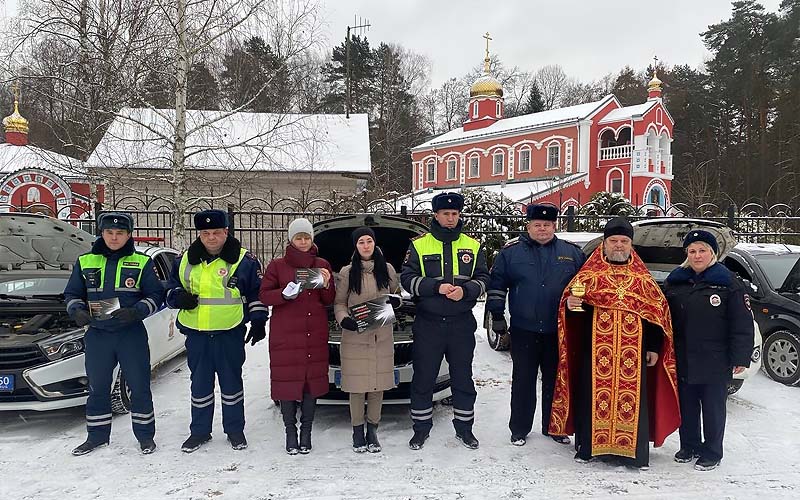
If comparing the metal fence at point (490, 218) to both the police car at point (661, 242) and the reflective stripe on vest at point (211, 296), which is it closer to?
the police car at point (661, 242)

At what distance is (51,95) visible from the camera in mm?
8922

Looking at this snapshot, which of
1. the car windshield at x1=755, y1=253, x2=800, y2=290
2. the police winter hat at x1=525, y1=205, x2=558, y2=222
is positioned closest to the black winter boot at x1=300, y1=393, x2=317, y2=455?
the police winter hat at x1=525, y1=205, x2=558, y2=222

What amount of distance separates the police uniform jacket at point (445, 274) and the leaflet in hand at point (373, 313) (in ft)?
0.78

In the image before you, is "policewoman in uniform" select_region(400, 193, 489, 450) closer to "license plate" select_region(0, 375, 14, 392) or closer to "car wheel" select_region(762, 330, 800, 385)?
"license plate" select_region(0, 375, 14, 392)

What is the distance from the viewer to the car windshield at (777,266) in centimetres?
647

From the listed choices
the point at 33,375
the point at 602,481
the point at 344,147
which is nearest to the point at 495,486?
the point at 602,481

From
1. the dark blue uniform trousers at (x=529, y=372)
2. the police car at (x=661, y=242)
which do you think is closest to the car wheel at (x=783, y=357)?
the police car at (x=661, y=242)

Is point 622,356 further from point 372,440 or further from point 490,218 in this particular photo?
point 490,218

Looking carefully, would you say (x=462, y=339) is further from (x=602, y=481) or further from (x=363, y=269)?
(x=602, y=481)

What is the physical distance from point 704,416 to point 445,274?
7.70ft

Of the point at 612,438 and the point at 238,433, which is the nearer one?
the point at 612,438

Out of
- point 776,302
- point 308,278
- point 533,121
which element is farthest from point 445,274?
point 533,121

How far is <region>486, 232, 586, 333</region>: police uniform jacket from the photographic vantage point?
4348mm

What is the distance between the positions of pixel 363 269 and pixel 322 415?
5.88 ft
